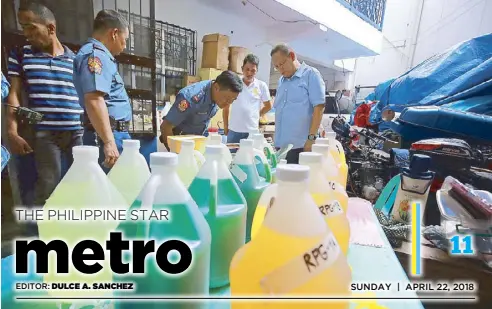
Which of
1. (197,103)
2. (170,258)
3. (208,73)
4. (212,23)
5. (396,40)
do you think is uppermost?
(396,40)

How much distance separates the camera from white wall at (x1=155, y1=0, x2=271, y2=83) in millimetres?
3559

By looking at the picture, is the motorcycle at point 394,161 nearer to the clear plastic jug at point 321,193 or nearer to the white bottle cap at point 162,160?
the clear plastic jug at point 321,193

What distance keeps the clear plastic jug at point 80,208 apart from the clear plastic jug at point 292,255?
25 cm

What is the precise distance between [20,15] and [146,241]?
5.66 feet

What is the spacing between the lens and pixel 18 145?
1.50m

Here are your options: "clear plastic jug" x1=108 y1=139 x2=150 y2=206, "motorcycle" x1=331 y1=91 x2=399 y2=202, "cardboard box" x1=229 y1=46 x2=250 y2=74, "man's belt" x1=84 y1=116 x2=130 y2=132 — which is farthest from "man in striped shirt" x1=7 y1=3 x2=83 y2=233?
"cardboard box" x1=229 y1=46 x2=250 y2=74

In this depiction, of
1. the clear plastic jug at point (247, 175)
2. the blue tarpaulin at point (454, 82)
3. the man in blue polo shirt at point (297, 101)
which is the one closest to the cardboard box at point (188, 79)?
the man in blue polo shirt at point (297, 101)

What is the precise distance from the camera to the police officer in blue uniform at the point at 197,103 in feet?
5.52

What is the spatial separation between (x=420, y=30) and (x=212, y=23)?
7.94m

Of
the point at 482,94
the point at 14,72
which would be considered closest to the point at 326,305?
the point at 14,72

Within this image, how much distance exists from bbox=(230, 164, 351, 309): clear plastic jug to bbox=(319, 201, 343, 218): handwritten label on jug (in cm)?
15

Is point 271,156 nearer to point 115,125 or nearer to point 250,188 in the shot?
point 250,188

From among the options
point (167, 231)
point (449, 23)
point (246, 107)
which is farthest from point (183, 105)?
point (449, 23)

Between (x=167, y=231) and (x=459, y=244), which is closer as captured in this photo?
(x=167, y=231)
